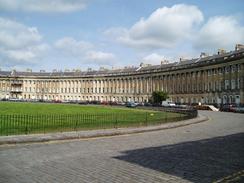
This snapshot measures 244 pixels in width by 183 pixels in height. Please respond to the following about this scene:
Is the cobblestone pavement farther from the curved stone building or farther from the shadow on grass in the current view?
the curved stone building

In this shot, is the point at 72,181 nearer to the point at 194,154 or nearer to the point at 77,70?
the point at 194,154

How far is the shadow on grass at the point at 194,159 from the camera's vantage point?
35.5ft

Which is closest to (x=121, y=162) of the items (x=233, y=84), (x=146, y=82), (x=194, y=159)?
(x=194, y=159)

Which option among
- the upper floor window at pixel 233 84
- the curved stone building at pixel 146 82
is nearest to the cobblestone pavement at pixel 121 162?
the curved stone building at pixel 146 82

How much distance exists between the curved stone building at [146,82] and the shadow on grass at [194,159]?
74.8m

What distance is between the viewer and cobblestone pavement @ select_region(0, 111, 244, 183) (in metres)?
10.2

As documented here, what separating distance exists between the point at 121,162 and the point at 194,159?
2.86 meters

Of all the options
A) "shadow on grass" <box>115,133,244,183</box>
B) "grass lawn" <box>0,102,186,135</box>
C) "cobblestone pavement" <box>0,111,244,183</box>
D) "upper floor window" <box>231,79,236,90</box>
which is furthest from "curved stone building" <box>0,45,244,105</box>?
"cobblestone pavement" <box>0,111,244,183</box>

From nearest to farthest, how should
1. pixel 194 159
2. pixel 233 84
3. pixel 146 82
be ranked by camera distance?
pixel 194 159
pixel 233 84
pixel 146 82

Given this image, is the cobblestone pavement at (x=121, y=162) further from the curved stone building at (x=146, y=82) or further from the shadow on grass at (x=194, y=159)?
the curved stone building at (x=146, y=82)

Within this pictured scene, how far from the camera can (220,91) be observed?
97.4 metres

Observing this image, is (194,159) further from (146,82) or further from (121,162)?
(146,82)

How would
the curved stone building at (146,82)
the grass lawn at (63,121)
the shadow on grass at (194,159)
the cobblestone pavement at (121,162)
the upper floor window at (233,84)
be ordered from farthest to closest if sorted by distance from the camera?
the curved stone building at (146,82)
the upper floor window at (233,84)
the grass lawn at (63,121)
the shadow on grass at (194,159)
the cobblestone pavement at (121,162)

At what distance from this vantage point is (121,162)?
12.5 m
